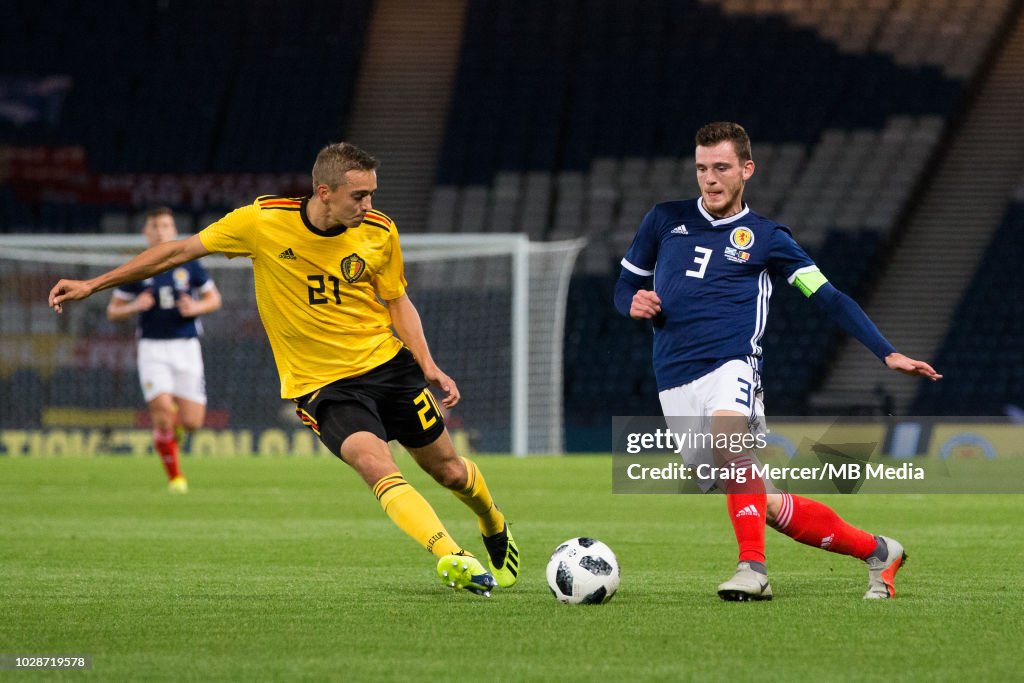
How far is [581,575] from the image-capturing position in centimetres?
583

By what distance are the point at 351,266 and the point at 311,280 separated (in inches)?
7.0

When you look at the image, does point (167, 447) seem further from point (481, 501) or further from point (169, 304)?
point (481, 501)

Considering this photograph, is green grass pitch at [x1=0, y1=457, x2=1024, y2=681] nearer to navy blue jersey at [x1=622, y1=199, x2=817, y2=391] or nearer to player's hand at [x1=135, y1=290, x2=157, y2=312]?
navy blue jersey at [x1=622, y1=199, x2=817, y2=391]

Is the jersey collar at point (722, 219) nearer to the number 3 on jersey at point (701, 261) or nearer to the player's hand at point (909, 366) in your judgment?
the number 3 on jersey at point (701, 261)

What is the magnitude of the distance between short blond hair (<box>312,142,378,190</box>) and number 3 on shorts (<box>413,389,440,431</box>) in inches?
39.4

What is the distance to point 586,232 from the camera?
24531 millimetres

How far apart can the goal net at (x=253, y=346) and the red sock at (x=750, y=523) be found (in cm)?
1313

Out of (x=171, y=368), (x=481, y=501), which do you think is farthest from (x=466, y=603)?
(x=171, y=368)

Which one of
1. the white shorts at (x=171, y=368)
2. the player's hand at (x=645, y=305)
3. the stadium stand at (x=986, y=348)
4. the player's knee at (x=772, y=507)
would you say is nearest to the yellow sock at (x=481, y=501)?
the player's hand at (x=645, y=305)

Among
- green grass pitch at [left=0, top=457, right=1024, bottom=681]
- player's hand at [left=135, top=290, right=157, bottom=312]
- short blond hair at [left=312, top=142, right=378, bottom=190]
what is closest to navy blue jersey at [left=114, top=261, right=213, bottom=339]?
player's hand at [left=135, top=290, right=157, bottom=312]

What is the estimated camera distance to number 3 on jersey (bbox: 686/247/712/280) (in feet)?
20.3

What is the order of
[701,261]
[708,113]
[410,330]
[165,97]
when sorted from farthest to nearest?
[165,97] → [708,113] → [410,330] → [701,261]

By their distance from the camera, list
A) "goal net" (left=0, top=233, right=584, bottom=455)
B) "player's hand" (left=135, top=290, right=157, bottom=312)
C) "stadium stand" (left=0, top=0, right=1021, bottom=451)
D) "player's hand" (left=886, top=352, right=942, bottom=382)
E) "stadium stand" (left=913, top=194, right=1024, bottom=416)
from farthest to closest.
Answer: "stadium stand" (left=0, top=0, right=1021, bottom=451)
"stadium stand" (left=913, top=194, right=1024, bottom=416)
"goal net" (left=0, top=233, right=584, bottom=455)
"player's hand" (left=135, top=290, right=157, bottom=312)
"player's hand" (left=886, top=352, right=942, bottom=382)

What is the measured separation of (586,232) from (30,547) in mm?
16765
